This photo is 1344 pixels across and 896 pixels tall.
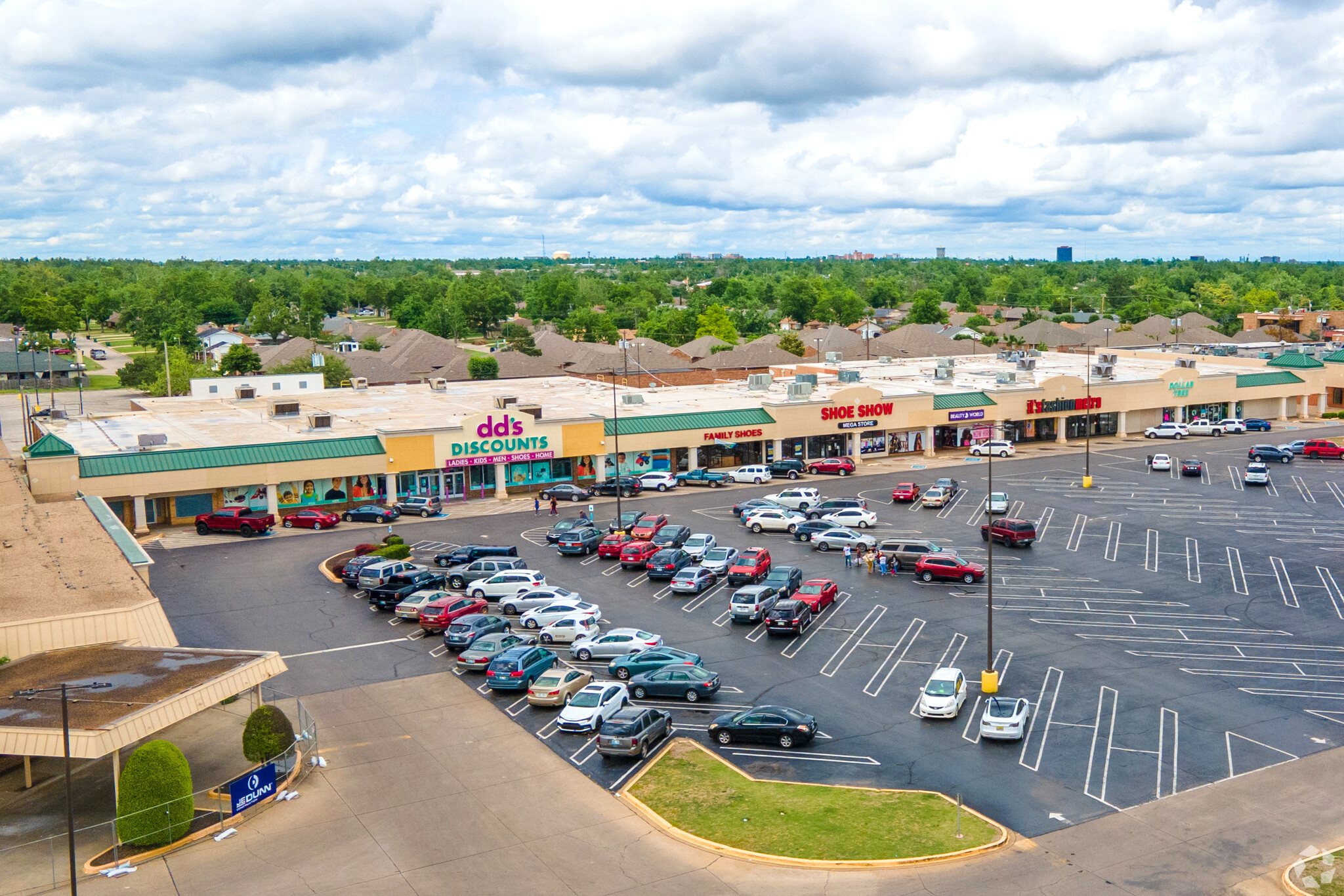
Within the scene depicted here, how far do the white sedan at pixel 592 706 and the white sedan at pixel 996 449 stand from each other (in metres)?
57.2

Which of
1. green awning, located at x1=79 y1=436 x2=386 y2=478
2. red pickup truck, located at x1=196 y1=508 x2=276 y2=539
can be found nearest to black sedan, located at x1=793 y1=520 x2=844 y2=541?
green awning, located at x1=79 y1=436 x2=386 y2=478

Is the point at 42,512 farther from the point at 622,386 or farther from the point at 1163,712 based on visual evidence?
the point at 622,386

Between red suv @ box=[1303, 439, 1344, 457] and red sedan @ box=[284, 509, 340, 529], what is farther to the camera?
red suv @ box=[1303, 439, 1344, 457]

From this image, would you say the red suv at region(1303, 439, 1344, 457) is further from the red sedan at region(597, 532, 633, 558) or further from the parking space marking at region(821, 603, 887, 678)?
the red sedan at region(597, 532, 633, 558)

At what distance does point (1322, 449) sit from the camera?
8331cm

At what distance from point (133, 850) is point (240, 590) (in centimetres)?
2492

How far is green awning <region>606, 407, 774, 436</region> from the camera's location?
76.3m

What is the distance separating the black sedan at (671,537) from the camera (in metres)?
56.1

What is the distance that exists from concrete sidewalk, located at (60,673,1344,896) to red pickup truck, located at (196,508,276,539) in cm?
3366

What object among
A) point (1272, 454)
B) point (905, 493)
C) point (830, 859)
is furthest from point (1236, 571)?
point (1272, 454)

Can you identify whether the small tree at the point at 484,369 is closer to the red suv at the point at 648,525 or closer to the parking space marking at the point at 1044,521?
the red suv at the point at 648,525

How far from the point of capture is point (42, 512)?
5178 centimetres

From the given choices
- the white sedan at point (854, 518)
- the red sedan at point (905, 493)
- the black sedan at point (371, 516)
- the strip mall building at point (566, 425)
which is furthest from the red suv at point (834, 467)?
the black sedan at point (371, 516)

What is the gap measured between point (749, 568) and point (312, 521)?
28198mm
